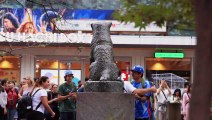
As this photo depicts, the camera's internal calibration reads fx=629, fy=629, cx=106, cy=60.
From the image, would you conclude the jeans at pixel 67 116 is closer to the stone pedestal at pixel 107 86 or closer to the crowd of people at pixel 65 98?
the crowd of people at pixel 65 98

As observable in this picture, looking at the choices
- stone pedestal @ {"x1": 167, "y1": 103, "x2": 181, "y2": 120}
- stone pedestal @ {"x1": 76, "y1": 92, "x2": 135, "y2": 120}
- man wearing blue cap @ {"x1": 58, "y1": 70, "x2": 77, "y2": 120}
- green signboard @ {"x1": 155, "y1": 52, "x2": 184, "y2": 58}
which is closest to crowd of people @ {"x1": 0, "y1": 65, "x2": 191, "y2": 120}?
man wearing blue cap @ {"x1": 58, "y1": 70, "x2": 77, "y2": 120}

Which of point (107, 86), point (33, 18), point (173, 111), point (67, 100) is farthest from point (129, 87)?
point (33, 18)

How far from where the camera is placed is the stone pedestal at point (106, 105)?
10.8m

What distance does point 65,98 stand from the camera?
15.0 meters

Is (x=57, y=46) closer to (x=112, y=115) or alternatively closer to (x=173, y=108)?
(x=173, y=108)

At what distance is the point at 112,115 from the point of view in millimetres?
10805

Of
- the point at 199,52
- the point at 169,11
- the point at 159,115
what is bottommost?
the point at 159,115

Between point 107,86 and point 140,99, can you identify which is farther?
point 107,86

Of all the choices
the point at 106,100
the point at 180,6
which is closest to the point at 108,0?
the point at 106,100

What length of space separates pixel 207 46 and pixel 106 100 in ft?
21.6

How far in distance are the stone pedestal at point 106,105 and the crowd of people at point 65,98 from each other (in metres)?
0.24

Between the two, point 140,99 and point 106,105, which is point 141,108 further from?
point 106,105

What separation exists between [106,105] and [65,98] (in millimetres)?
4279

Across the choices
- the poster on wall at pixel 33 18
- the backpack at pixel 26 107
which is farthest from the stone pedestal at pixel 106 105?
the poster on wall at pixel 33 18
